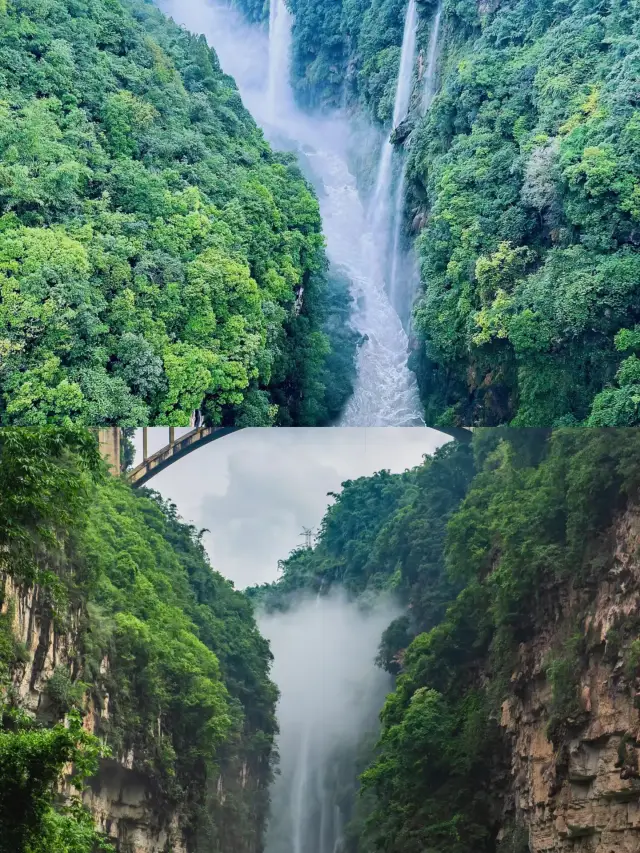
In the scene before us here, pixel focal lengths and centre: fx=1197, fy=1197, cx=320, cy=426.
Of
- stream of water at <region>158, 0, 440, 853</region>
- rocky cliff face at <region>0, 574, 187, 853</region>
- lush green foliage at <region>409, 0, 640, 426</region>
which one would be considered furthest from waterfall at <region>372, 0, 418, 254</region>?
rocky cliff face at <region>0, 574, 187, 853</region>

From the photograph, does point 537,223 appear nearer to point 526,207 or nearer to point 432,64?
point 526,207

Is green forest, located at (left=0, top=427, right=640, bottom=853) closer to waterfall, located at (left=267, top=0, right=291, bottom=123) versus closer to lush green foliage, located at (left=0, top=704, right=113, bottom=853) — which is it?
lush green foliage, located at (left=0, top=704, right=113, bottom=853)

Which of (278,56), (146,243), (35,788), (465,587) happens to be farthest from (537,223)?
(35,788)

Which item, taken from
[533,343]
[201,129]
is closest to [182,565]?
[533,343]

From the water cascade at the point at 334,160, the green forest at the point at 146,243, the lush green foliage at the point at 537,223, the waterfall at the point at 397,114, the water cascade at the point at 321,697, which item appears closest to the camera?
the water cascade at the point at 321,697

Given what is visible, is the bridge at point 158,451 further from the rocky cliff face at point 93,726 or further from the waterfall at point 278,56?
the waterfall at point 278,56

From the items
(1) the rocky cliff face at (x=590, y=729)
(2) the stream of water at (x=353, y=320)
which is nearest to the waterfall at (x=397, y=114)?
(2) the stream of water at (x=353, y=320)
